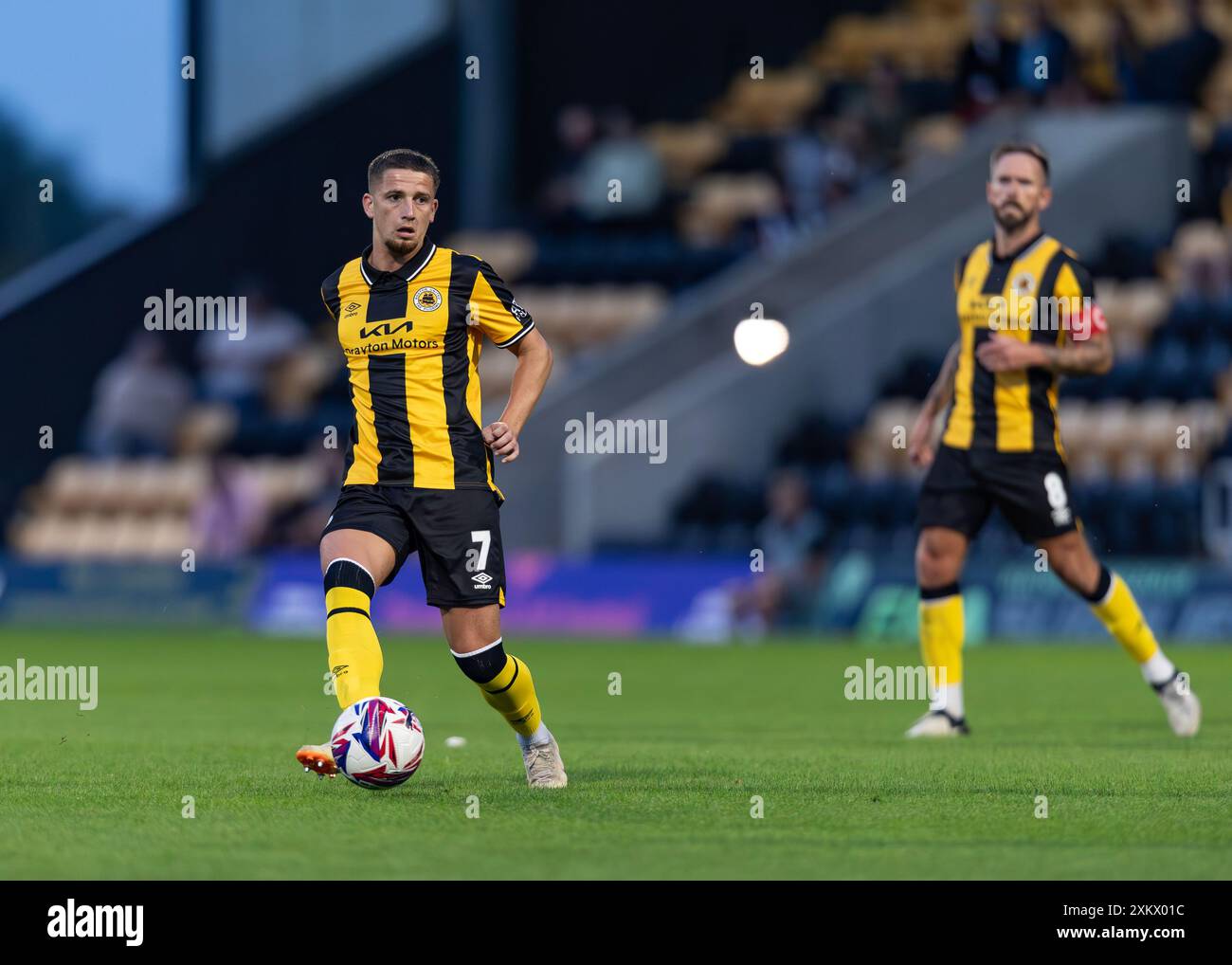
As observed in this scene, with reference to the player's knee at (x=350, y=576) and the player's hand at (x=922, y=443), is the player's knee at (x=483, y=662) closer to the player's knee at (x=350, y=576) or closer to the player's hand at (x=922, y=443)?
the player's knee at (x=350, y=576)

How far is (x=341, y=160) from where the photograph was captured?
2603 centimetres

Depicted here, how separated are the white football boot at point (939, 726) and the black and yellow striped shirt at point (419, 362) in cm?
305

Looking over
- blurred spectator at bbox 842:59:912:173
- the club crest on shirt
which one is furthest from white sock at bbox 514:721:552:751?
blurred spectator at bbox 842:59:912:173

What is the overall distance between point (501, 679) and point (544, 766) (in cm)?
36

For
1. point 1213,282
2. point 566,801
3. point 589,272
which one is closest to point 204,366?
point 589,272

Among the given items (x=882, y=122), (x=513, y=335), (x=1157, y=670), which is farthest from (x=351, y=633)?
(x=882, y=122)

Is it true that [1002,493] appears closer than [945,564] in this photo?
Yes

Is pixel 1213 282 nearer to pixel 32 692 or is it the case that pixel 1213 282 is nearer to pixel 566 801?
pixel 32 692

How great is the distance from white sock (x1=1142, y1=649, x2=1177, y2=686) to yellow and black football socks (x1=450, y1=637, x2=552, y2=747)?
332 centimetres

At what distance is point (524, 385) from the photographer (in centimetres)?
801

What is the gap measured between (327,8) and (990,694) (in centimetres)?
1584

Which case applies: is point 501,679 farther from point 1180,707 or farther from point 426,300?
point 1180,707

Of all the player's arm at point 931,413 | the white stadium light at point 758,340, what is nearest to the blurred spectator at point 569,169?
the white stadium light at point 758,340

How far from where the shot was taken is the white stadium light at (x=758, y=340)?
20.9 metres
